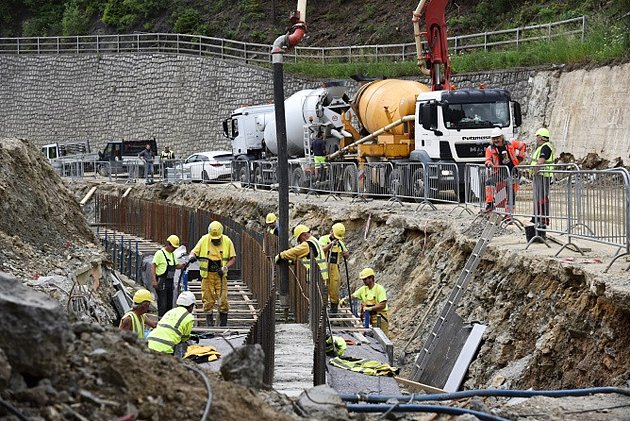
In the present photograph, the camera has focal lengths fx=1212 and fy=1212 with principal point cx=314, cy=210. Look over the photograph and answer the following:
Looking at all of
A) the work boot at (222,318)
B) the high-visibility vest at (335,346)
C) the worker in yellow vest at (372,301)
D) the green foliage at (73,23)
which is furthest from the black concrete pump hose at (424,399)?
the green foliage at (73,23)

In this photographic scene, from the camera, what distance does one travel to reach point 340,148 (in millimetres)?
31172

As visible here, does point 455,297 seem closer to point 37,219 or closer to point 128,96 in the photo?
point 37,219

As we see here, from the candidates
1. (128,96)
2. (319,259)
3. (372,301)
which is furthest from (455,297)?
(128,96)

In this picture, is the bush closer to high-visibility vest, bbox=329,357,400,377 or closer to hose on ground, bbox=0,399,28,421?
high-visibility vest, bbox=329,357,400,377

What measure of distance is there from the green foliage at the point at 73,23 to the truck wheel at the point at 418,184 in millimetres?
42925

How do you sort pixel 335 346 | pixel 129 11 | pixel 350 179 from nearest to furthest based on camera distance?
pixel 335 346 < pixel 350 179 < pixel 129 11

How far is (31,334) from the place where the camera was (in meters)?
5.99

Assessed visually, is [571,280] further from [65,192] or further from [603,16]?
[603,16]

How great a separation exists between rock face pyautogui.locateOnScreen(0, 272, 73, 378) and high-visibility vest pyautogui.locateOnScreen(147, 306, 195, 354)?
549 cm

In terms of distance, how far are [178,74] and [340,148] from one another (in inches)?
1044

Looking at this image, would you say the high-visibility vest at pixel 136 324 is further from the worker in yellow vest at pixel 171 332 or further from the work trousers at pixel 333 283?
the work trousers at pixel 333 283

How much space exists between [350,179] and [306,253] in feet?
35.8

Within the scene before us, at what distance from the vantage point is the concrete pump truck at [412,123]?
25703 mm

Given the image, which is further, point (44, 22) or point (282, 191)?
point (44, 22)
